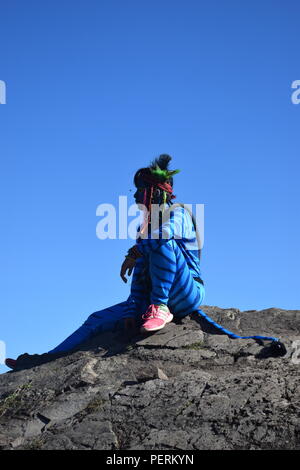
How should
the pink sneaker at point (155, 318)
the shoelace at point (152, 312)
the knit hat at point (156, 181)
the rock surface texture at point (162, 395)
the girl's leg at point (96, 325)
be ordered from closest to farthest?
the rock surface texture at point (162, 395), the pink sneaker at point (155, 318), the shoelace at point (152, 312), the knit hat at point (156, 181), the girl's leg at point (96, 325)

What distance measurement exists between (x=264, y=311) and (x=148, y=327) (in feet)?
6.87

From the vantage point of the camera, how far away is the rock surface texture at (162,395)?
4516 mm

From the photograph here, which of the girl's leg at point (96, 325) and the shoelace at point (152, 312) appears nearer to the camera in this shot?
the shoelace at point (152, 312)

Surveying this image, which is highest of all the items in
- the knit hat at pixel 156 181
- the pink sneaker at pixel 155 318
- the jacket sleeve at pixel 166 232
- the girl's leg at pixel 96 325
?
the knit hat at pixel 156 181

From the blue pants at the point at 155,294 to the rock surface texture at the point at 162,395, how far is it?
21 centimetres

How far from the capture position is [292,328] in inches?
276

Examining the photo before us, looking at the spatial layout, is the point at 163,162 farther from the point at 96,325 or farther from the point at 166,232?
the point at 96,325

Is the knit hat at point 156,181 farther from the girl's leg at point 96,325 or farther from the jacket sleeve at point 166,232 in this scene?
the girl's leg at point 96,325

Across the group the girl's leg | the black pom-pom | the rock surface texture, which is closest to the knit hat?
the black pom-pom

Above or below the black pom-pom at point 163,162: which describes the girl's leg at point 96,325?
below

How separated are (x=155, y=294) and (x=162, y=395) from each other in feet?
4.83

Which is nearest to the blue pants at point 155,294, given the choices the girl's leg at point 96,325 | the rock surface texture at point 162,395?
the girl's leg at point 96,325
